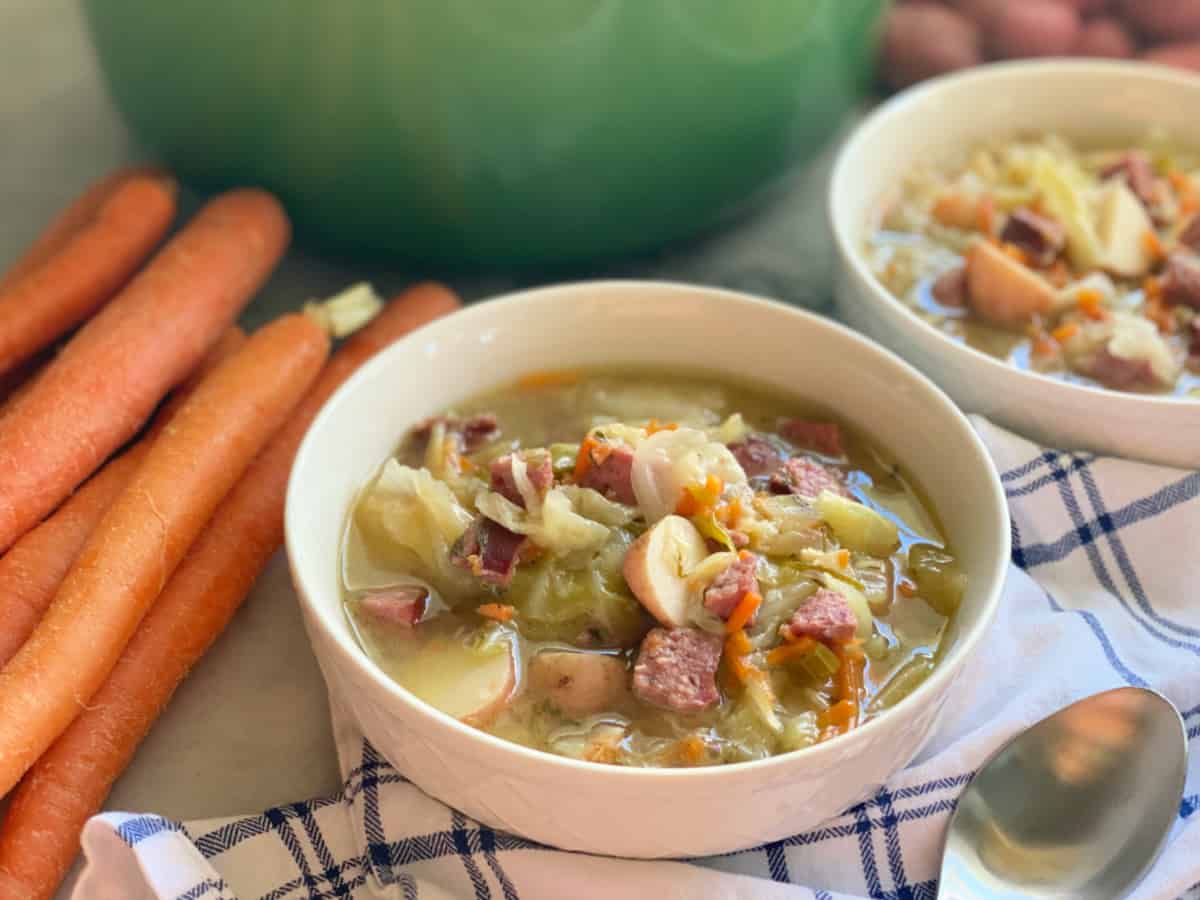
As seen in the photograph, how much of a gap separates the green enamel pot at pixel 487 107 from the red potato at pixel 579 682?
1.03 m

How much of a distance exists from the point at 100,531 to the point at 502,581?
0.62 m

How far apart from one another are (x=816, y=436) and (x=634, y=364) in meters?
0.33

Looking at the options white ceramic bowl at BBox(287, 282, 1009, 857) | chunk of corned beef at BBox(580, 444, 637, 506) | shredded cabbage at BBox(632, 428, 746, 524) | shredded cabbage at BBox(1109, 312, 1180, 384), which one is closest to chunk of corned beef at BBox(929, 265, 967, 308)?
shredded cabbage at BBox(1109, 312, 1180, 384)

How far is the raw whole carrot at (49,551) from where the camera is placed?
5.73 ft

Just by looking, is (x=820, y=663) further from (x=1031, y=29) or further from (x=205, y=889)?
(x=1031, y=29)

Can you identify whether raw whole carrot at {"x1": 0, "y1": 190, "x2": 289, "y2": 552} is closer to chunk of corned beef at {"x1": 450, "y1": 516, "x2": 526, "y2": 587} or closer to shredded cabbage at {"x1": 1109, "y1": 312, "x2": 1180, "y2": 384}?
chunk of corned beef at {"x1": 450, "y1": 516, "x2": 526, "y2": 587}

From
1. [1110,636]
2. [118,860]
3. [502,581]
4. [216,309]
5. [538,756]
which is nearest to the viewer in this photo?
[538,756]

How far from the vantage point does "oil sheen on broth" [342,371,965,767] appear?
59.8 inches

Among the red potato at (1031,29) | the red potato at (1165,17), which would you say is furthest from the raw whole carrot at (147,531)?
the red potato at (1165,17)

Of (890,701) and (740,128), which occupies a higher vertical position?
(740,128)

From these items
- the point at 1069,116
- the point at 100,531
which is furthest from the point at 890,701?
the point at 1069,116

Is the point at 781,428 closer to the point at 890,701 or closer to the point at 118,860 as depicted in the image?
the point at 890,701

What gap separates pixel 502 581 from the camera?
5.34 ft

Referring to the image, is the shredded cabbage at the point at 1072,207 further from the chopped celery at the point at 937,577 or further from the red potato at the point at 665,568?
the red potato at the point at 665,568
